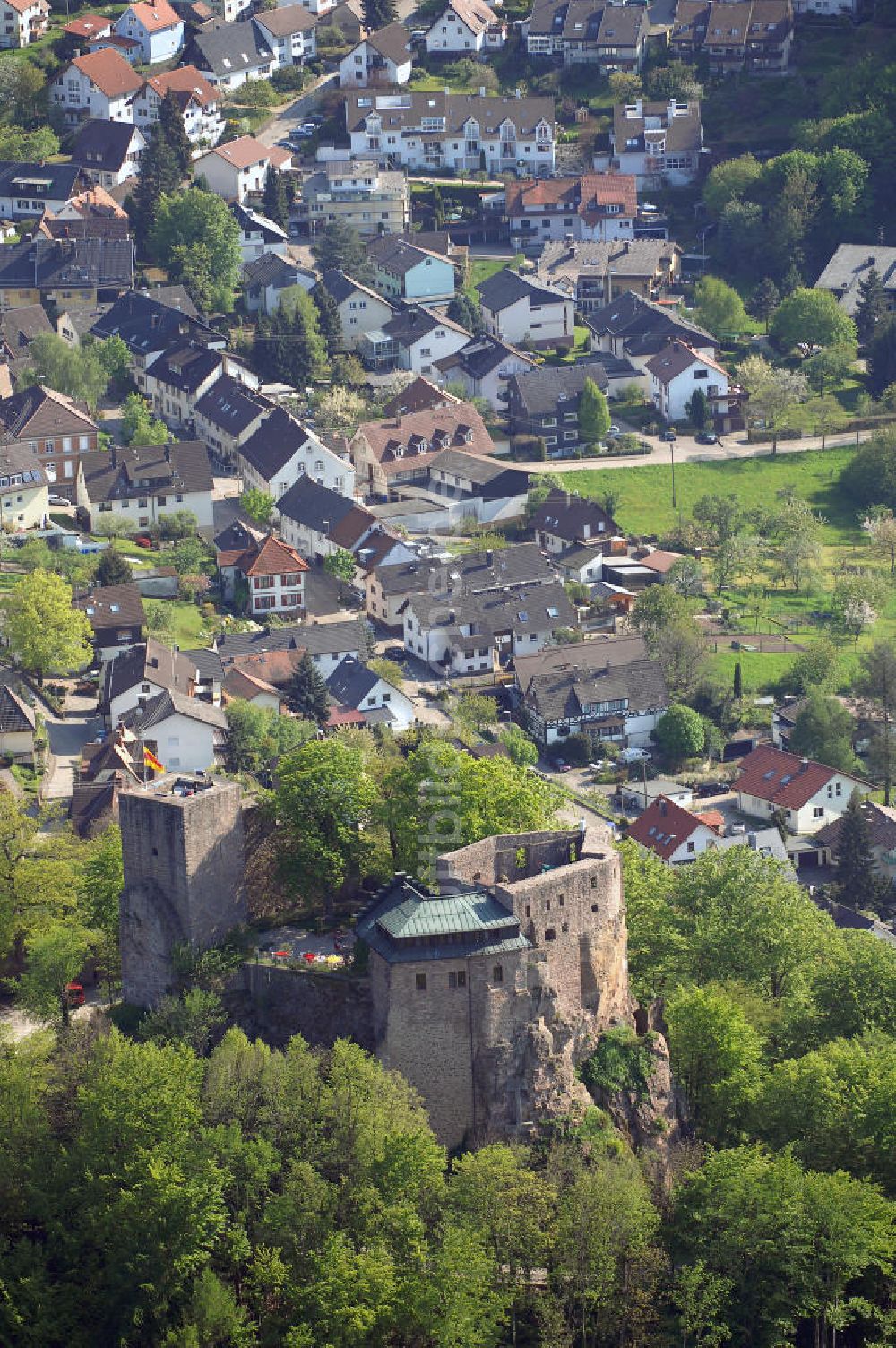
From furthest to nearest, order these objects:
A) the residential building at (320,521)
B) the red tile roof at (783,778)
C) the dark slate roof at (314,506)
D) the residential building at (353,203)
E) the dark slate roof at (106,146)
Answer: the dark slate roof at (106,146) < the residential building at (353,203) < the dark slate roof at (314,506) < the residential building at (320,521) < the red tile roof at (783,778)

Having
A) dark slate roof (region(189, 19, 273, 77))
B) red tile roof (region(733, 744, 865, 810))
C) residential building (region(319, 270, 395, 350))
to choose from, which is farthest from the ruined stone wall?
dark slate roof (region(189, 19, 273, 77))

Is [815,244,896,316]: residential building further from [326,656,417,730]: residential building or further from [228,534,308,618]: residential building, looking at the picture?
[326,656,417,730]: residential building

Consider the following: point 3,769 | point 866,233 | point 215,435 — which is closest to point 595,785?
point 3,769

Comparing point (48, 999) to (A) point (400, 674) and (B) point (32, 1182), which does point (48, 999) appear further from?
(A) point (400, 674)

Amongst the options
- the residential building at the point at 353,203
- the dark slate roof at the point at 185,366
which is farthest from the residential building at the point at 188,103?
the dark slate roof at the point at 185,366

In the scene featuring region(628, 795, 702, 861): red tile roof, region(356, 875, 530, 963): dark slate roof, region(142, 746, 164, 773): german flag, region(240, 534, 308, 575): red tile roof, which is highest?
region(356, 875, 530, 963): dark slate roof

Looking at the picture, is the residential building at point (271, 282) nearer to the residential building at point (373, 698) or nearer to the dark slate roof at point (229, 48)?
the dark slate roof at point (229, 48)
